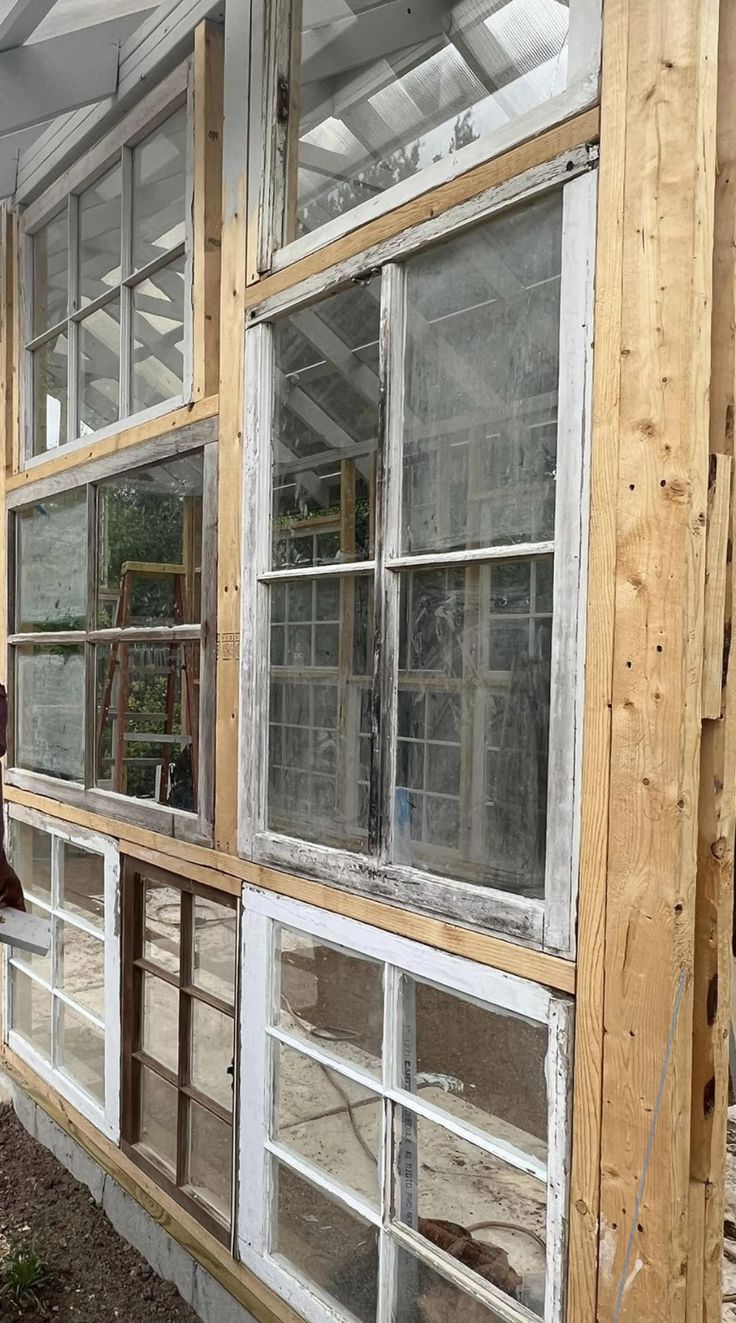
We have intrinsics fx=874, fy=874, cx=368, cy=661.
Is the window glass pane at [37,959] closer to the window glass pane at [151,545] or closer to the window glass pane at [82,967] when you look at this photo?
the window glass pane at [82,967]

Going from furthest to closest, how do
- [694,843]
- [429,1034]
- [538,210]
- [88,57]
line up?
[88,57] → [429,1034] → [538,210] → [694,843]

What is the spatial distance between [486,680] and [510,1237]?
3.67 feet

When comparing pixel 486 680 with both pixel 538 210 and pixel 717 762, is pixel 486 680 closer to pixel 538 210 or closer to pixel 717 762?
pixel 717 762

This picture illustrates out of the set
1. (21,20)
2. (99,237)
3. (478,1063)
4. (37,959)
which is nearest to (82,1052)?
(37,959)

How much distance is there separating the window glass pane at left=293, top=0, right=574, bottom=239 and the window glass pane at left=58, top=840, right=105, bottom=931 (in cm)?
228

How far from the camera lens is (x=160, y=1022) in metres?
2.88

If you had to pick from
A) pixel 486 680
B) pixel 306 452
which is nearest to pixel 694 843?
pixel 486 680

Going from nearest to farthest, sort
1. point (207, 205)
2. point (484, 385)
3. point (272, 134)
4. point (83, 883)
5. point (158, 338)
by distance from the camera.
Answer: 1. point (484, 385)
2. point (272, 134)
3. point (207, 205)
4. point (158, 338)
5. point (83, 883)

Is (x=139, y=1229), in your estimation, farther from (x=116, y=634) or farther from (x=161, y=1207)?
(x=116, y=634)

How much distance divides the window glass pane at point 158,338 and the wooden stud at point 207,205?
159 mm

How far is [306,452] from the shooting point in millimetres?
2229

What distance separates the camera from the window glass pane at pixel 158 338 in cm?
274

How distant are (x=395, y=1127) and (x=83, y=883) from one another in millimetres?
1831

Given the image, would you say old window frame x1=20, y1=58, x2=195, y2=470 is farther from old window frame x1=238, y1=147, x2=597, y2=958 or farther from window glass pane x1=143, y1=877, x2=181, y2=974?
window glass pane x1=143, y1=877, x2=181, y2=974
